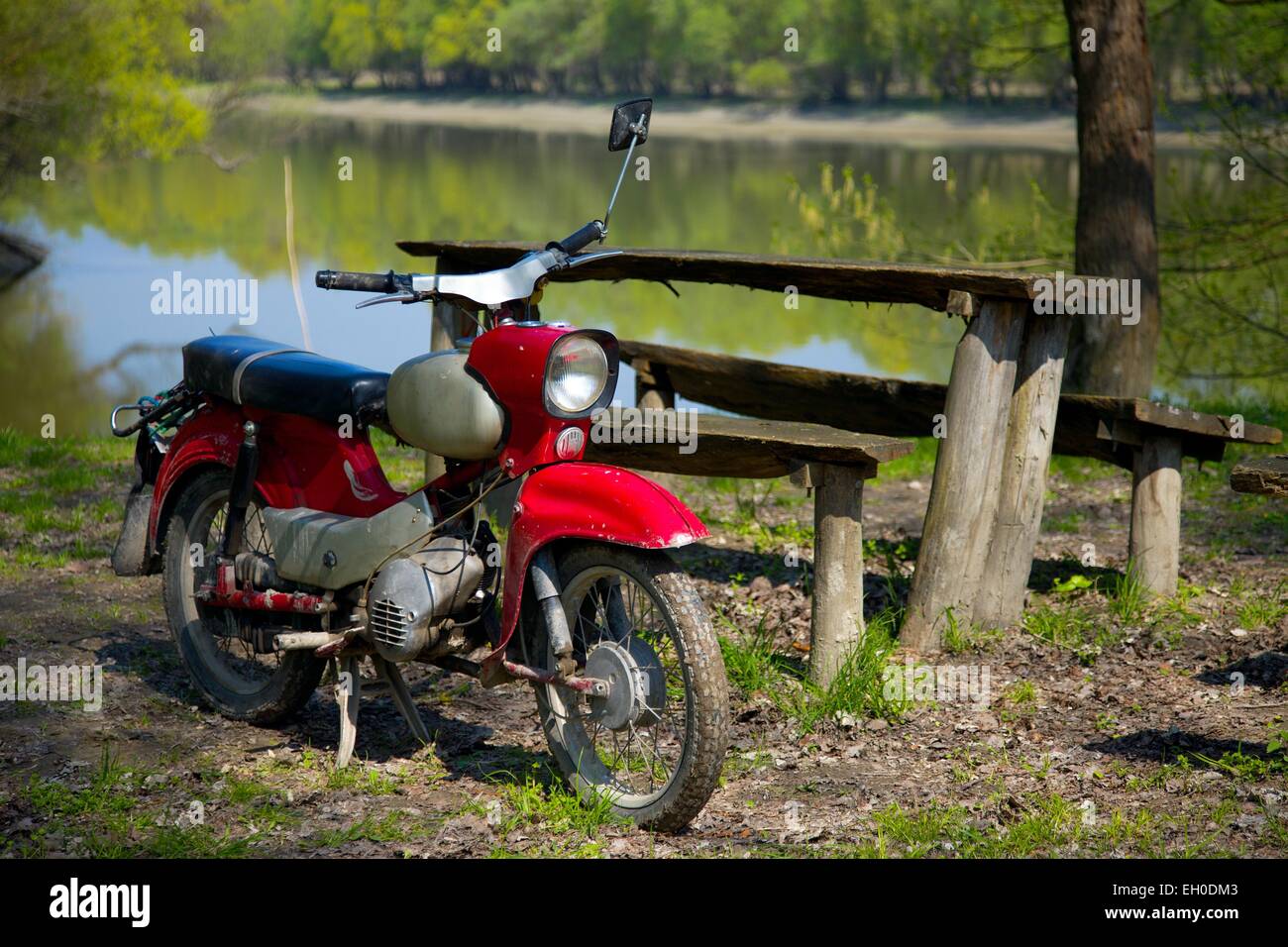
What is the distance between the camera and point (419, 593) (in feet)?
14.3

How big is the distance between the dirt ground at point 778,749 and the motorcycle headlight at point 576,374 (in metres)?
1.19

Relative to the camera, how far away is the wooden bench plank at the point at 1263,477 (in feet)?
14.7

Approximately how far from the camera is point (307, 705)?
5.38 m

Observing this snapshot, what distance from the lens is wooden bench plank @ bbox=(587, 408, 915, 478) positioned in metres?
5.30

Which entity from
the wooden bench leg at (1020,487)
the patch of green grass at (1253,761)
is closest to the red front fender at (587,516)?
the patch of green grass at (1253,761)

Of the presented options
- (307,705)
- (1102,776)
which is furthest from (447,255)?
(1102,776)

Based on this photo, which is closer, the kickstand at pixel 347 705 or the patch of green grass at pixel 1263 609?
the kickstand at pixel 347 705

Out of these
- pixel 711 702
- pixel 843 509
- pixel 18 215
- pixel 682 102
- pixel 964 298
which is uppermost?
pixel 682 102

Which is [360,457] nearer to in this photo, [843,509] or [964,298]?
[843,509]

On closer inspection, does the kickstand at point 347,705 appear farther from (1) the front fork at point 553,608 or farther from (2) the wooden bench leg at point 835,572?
(2) the wooden bench leg at point 835,572

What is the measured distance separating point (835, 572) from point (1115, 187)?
5268mm

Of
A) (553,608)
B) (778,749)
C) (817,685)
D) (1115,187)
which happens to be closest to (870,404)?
(817,685)

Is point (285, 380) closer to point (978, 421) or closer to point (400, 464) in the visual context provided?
point (978, 421)
